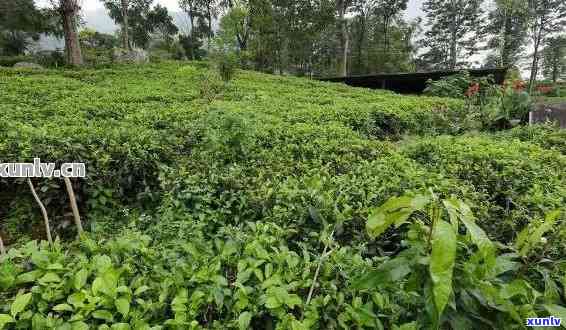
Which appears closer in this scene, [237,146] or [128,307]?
[128,307]

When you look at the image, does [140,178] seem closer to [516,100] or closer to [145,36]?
[516,100]

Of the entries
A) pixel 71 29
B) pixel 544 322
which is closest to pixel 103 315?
pixel 544 322

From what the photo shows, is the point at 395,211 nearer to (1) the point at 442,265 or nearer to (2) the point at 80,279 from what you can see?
(1) the point at 442,265

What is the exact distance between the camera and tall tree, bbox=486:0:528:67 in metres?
25.2

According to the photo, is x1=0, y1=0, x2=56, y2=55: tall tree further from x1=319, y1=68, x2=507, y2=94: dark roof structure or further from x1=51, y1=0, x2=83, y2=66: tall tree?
x1=319, y1=68, x2=507, y2=94: dark roof structure

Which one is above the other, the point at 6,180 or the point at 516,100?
the point at 516,100

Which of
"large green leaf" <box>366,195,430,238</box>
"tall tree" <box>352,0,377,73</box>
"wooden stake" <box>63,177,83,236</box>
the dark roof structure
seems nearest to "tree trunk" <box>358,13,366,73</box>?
"tall tree" <box>352,0,377,73</box>

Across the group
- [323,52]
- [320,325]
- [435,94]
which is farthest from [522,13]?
[320,325]

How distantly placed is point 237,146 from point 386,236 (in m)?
1.87

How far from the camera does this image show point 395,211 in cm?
128

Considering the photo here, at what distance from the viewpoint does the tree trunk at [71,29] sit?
13.3m

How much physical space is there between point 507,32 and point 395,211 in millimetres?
33302

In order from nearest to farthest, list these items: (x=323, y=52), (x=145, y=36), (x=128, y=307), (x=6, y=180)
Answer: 1. (x=128, y=307)
2. (x=6, y=180)
3. (x=145, y=36)
4. (x=323, y=52)

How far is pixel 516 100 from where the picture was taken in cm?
631
